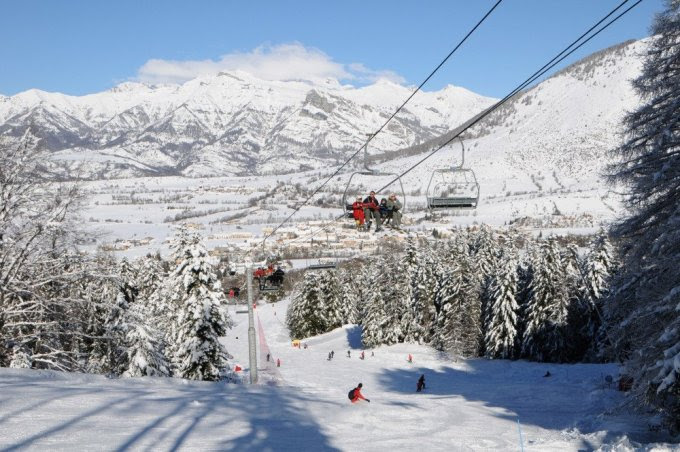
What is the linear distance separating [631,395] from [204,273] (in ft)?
69.6

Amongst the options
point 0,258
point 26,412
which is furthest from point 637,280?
point 0,258

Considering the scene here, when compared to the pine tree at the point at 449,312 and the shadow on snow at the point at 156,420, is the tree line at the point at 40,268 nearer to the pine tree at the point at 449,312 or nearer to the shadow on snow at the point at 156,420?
the shadow on snow at the point at 156,420

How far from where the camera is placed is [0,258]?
1587 centimetres

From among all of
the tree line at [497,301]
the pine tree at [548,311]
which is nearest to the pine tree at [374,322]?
the tree line at [497,301]

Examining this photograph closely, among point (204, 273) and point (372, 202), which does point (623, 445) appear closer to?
point (372, 202)

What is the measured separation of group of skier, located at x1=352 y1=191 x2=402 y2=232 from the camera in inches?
691

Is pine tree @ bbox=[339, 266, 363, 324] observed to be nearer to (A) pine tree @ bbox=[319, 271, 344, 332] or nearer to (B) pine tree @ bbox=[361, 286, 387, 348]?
(A) pine tree @ bbox=[319, 271, 344, 332]

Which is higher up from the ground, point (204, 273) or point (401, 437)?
point (204, 273)

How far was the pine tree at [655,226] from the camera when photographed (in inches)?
555

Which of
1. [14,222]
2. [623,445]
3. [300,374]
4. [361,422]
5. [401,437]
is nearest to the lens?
[623,445]

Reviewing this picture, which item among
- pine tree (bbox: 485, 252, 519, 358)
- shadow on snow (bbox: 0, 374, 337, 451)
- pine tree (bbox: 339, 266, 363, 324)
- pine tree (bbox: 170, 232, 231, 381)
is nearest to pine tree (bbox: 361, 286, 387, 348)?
pine tree (bbox: 485, 252, 519, 358)

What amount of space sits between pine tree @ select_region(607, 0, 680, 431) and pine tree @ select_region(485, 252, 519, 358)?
34446 millimetres

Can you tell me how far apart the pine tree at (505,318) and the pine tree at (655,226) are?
3445 centimetres

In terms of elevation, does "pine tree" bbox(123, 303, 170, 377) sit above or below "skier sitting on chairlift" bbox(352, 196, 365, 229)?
below
